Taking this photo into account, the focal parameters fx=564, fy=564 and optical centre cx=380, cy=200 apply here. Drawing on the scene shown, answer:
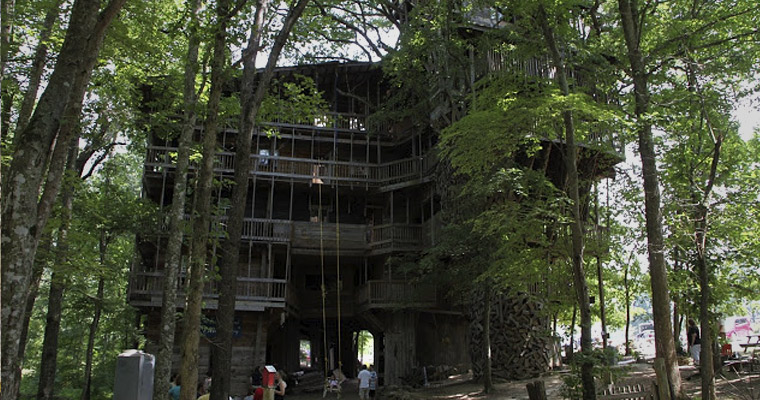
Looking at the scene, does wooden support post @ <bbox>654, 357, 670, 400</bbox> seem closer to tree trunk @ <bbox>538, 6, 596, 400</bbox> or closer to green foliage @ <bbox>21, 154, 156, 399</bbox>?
tree trunk @ <bbox>538, 6, 596, 400</bbox>

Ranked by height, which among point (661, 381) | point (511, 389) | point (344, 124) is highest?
point (344, 124)

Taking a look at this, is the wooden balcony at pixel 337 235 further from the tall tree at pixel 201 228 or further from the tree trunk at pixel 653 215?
the tall tree at pixel 201 228

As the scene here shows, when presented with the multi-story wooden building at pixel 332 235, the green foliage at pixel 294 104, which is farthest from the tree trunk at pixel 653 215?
the multi-story wooden building at pixel 332 235

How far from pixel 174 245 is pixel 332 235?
14323mm

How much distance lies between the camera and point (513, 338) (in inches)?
722

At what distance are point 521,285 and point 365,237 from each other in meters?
12.2

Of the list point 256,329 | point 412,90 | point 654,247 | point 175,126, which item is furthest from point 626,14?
point 256,329

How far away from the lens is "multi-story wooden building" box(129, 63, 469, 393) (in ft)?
74.9

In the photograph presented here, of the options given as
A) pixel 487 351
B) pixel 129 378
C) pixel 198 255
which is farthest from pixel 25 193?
pixel 487 351

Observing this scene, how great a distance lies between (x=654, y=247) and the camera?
435 inches

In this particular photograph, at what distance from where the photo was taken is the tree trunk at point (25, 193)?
6016mm

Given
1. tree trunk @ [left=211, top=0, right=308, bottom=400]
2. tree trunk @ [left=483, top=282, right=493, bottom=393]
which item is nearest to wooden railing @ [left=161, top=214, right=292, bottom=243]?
tree trunk @ [left=483, top=282, right=493, bottom=393]

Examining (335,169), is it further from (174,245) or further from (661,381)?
(661,381)

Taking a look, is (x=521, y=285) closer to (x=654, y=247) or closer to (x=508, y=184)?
(x=508, y=184)
